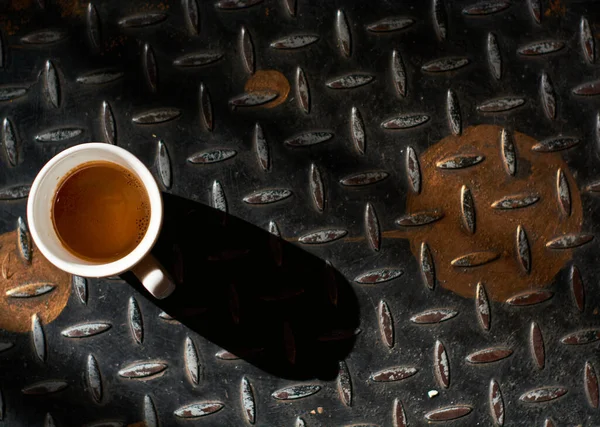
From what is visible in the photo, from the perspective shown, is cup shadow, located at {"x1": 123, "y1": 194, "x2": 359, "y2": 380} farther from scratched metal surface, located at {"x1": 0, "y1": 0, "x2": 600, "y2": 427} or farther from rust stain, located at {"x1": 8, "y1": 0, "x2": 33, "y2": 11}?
rust stain, located at {"x1": 8, "y1": 0, "x2": 33, "y2": 11}

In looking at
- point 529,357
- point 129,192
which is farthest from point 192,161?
point 529,357

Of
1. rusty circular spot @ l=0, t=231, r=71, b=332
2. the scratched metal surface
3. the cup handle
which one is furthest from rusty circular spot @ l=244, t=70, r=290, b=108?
rusty circular spot @ l=0, t=231, r=71, b=332

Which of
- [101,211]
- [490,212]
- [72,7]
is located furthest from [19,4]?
[490,212]

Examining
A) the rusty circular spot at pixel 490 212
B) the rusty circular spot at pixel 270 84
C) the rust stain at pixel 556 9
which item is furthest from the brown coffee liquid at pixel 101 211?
the rust stain at pixel 556 9

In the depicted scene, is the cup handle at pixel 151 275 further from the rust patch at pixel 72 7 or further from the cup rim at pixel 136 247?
the rust patch at pixel 72 7

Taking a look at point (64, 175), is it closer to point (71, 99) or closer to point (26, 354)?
point (71, 99)

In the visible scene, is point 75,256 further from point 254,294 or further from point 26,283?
point 254,294
